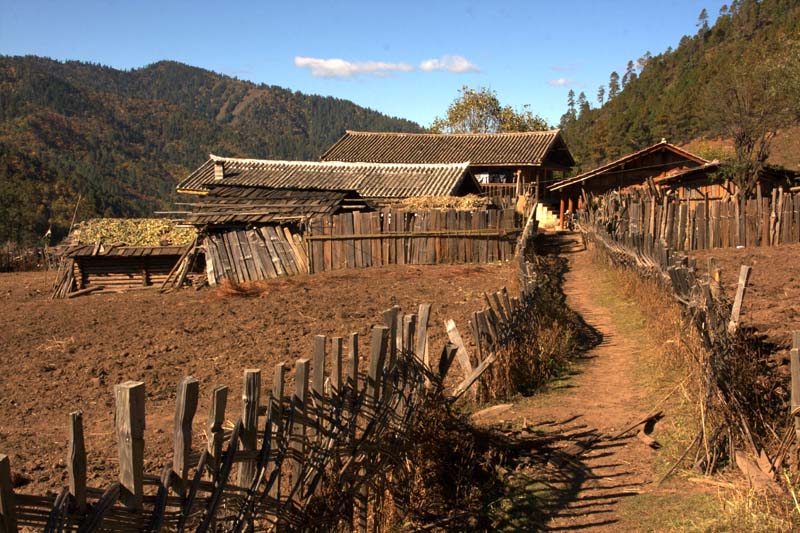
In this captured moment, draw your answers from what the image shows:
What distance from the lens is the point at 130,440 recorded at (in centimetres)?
270

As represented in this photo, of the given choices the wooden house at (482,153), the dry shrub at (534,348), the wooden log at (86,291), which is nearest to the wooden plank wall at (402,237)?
the wooden log at (86,291)

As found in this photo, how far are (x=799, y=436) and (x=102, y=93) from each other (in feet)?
574

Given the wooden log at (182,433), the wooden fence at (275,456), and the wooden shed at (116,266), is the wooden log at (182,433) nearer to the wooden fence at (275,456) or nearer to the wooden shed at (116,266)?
the wooden fence at (275,456)

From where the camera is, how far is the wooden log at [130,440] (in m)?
2.70

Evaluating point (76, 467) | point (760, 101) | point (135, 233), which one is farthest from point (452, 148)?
point (76, 467)

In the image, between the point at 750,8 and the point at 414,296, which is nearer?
the point at 414,296

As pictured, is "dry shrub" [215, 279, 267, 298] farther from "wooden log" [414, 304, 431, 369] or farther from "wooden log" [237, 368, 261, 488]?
"wooden log" [237, 368, 261, 488]

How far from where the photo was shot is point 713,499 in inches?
188

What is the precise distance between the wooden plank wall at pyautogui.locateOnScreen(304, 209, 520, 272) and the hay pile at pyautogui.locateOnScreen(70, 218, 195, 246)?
197 inches

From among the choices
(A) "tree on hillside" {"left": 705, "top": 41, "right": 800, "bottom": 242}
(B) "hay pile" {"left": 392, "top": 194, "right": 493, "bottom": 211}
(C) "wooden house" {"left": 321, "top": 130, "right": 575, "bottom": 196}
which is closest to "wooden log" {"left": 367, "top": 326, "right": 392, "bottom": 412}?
(B) "hay pile" {"left": 392, "top": 194, "right": 493, "bottom": 211}

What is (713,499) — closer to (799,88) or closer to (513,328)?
(513,328)

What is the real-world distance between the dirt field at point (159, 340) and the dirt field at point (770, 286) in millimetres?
3726

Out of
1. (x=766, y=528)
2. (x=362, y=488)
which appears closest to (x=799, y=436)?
(x=766, y=528)

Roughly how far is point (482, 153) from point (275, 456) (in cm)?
3606
